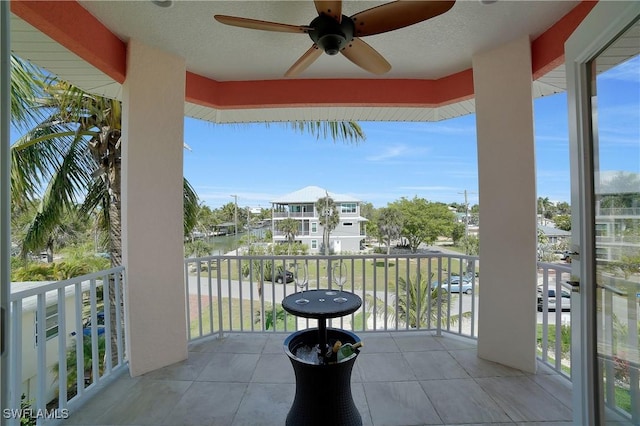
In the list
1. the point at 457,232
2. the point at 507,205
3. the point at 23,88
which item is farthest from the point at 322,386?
the point at 457,232

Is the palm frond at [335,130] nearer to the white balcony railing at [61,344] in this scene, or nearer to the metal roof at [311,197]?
A: the white balcony railing at [61,344]

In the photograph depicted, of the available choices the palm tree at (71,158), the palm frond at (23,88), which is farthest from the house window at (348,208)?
the palm frond at (23,88)

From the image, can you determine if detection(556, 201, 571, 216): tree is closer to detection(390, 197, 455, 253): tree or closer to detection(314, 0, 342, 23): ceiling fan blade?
detection(314, 0, 342, 23): ceiling fan blade

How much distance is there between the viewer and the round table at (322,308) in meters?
1.74

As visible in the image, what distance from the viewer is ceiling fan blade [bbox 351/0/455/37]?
5.08ft

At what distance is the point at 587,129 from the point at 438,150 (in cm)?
1681

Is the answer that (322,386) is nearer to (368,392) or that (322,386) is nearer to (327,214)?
(368,392)

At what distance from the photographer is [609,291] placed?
4.12 ft

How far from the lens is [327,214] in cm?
1444

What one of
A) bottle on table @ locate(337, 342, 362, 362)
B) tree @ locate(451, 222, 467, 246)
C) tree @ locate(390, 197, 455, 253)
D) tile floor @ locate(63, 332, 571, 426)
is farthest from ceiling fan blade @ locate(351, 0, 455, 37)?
A: tree @ locate(390, 197, 455, 253)

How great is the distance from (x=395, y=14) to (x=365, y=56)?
0.44m

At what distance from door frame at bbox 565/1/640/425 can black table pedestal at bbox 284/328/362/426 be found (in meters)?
1.06

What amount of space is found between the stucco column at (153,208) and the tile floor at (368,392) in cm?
32

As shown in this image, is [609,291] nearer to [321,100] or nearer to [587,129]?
[587,129]
